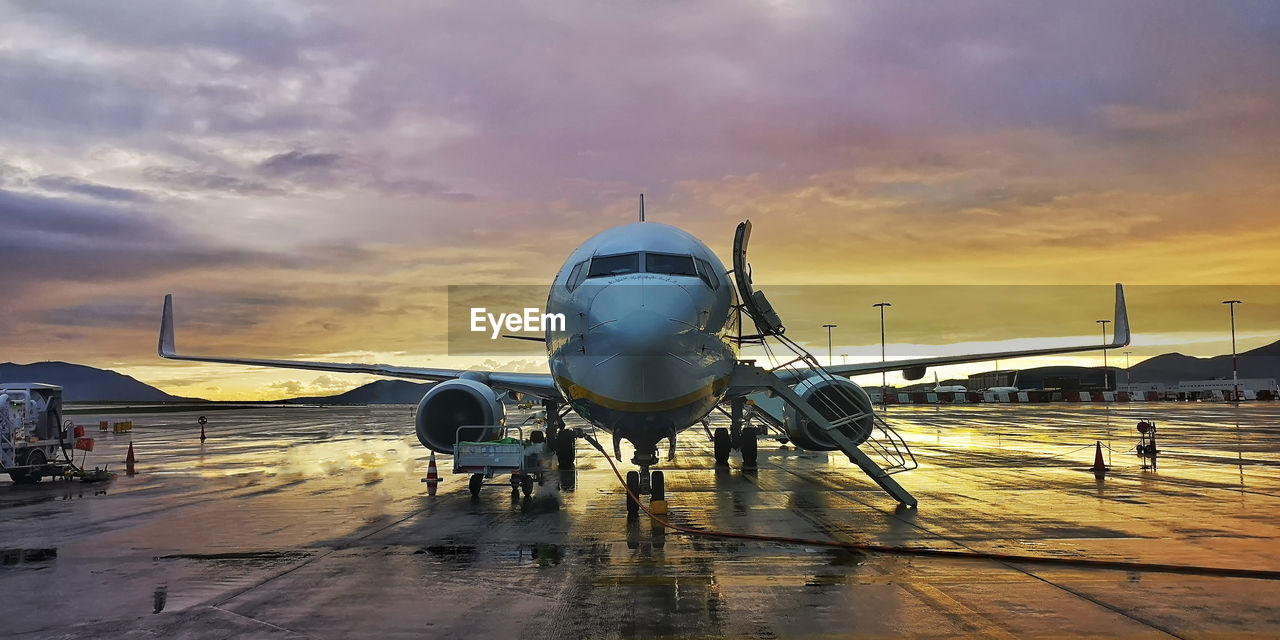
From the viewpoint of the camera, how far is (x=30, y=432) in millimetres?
20219

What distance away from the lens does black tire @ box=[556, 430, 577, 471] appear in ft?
67.4

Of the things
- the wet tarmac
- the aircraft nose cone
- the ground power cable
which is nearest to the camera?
the wet tarmac

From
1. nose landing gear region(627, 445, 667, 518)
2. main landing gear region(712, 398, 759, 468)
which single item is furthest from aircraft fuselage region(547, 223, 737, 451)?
main landing gear region(712, 398, 759, 468)

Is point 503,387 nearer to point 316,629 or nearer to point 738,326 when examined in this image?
point 738,326

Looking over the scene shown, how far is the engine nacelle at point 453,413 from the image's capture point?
16781mm

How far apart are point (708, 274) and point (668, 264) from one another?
863 mm

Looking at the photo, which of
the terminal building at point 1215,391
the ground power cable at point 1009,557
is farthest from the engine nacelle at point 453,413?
the terminal building at point 1215,391

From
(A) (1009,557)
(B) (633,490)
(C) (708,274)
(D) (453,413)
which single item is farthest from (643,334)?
(D) (453,413)

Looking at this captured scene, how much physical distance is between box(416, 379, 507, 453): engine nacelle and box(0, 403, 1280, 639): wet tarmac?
1.16m

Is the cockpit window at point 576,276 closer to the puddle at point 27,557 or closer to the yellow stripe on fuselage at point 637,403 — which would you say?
the yellow stripe on fuselage at point 637,403

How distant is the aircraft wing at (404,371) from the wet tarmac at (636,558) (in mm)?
2325

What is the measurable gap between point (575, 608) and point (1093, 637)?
13.5 ft

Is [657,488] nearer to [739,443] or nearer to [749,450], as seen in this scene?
[749,450]

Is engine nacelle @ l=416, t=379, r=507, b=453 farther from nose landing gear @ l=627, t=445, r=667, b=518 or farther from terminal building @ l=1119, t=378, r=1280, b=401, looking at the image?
terminal building @ l=1119, t=378, r=1280, b=401
